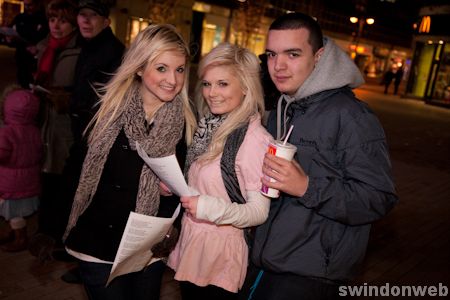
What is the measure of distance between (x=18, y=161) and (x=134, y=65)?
89.4 inches

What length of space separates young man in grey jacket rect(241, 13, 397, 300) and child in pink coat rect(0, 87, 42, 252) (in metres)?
2.87

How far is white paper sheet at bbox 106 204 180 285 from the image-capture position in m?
2.20

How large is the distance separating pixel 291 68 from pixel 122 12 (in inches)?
1258

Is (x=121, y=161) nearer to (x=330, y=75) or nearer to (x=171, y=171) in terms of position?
(x=171, y=171)

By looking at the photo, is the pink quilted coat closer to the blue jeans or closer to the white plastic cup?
the blue jeans

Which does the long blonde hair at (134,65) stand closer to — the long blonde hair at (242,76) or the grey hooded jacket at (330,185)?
the long blonde hair at (242,76)

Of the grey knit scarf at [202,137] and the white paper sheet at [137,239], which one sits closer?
the white paper sheet at [137,239]

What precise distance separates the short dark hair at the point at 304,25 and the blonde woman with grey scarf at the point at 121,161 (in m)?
0.68

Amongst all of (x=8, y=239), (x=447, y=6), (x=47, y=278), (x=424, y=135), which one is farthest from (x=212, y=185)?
(x=447, y=6)

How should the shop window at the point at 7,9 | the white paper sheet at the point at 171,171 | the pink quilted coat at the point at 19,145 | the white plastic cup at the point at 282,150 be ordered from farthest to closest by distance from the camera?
the shop window at the point at 7,9 → the pink quilted coat at the point at 19,145 → the white paper sheet at the point at 171,171 → the white plastic cup at the point at 282,150

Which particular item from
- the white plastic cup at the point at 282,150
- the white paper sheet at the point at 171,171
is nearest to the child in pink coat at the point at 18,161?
the white paper sheet at the point at 171,171

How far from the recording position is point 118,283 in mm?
2438

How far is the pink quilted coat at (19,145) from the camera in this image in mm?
3977

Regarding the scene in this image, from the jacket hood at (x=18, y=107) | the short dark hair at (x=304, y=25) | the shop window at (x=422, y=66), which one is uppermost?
the shop window at (x=422, y=66)
